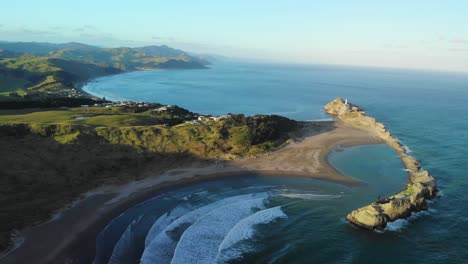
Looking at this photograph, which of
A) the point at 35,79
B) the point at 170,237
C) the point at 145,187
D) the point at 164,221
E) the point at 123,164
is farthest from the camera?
the point at 35,79

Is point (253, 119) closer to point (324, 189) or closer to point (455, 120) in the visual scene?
point (324, 189)

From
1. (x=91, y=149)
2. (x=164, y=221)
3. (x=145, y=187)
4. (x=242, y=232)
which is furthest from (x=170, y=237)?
(x=91, y=149)

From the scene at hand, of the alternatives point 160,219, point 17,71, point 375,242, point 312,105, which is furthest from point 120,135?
point 17,71

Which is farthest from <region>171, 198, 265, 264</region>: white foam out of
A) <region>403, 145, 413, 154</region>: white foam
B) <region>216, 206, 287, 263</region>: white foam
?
<region>403, 145, 413, 154</region>: white foam

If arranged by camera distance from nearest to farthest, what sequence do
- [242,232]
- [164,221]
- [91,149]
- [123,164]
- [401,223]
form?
[242,232]
[164,221]
[401,223]
[123,164]
[91,149]

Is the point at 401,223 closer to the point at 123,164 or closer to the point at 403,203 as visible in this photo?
the point at 403,203

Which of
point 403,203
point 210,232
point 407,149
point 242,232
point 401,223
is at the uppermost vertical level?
point 407,149

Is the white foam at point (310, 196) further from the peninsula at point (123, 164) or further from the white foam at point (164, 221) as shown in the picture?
the white foam at point (164, 221)
